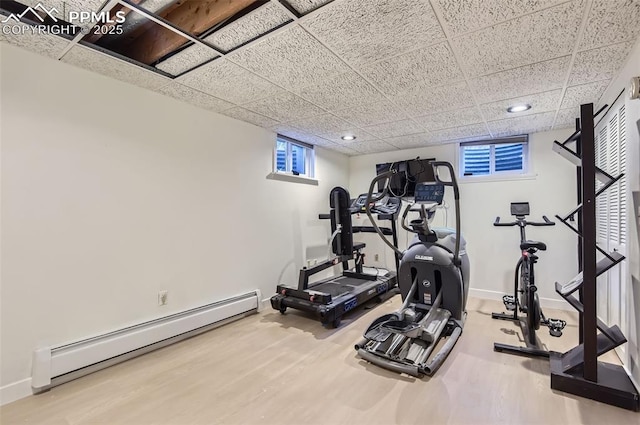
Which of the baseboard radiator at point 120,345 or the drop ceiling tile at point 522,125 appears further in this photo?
the drop ceiling tile at point 522,125

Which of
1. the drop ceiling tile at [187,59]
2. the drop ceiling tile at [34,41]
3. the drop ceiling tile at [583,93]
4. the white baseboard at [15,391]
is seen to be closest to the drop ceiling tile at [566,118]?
the drop ceiling tile at [583,93]

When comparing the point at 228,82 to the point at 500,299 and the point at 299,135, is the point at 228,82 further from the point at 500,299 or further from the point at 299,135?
the point at 500,299

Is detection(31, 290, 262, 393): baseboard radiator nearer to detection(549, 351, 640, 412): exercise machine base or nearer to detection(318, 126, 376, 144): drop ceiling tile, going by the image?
detection(318, 126, 376, 144): drop ceiling tile

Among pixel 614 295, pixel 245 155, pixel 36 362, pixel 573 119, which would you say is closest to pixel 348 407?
pixel 36 362

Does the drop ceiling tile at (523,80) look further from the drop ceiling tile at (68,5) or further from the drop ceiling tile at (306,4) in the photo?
the drop ceiling tile at (68,5)

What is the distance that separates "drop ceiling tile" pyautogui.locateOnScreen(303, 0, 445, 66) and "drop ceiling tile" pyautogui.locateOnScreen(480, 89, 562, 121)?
145 cm

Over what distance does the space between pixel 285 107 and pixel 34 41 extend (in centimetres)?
185

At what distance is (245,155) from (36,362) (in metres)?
2.49

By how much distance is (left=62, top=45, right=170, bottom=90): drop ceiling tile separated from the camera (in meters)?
2.04

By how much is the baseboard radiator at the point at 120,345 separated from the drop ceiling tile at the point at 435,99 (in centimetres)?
273

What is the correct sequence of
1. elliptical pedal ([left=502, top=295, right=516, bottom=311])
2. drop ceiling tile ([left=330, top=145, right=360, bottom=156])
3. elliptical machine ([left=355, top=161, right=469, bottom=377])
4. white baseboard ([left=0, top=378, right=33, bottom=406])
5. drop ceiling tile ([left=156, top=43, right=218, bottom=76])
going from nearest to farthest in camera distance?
white baseboard ([left=0, top=378, right=33, bottom=406])
drop ceiling tile ([left=156, top=43, right=218, bottom=76])
elliptical machine ([left=355, top=161, right=469, bottom=377])
elliptical pedal ([left=502, top=295, right=516, bottom=311])
drop ceiling tile ([left=330, top=145, right=360, bottom=156])

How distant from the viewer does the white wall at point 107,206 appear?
77.2 inches

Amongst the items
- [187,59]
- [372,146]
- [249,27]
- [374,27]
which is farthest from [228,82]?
[372,146]

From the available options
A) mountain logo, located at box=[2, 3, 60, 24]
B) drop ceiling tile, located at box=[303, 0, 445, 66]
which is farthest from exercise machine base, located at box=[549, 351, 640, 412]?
mountain logo, located at box=[2, 3, 60, 24]
